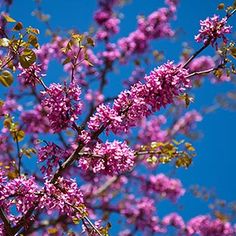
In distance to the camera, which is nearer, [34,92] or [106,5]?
[34,92]

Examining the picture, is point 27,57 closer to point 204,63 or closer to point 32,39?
point 32,39

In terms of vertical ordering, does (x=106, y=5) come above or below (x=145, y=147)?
above

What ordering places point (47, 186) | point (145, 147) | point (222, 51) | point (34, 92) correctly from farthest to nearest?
point (34, 92)
point (145, 147)
point (222, 51)
point (47, 186)

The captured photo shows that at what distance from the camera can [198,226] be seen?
36.1ft

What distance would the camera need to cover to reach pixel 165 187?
11281mm

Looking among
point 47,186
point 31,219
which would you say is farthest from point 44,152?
point 31,219

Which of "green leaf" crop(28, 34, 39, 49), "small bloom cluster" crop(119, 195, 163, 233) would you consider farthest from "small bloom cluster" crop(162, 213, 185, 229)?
"green leaf" crop(28, 34, 39, 49)

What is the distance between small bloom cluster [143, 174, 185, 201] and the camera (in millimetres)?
11203

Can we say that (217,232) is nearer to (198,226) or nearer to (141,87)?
(198,226)

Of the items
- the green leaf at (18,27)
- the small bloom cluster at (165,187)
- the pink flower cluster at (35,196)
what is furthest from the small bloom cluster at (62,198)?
the small bloom cluster at (165,187)

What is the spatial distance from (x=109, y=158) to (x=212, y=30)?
1.54 m

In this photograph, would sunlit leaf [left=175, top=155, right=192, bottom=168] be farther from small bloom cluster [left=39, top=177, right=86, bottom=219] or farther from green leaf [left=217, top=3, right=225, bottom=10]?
green leaf [left=217, top=3, right=225, bottom=10]

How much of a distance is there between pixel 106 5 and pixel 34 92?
3671 mm

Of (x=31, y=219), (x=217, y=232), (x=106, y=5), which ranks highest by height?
(x=106, y=5)
